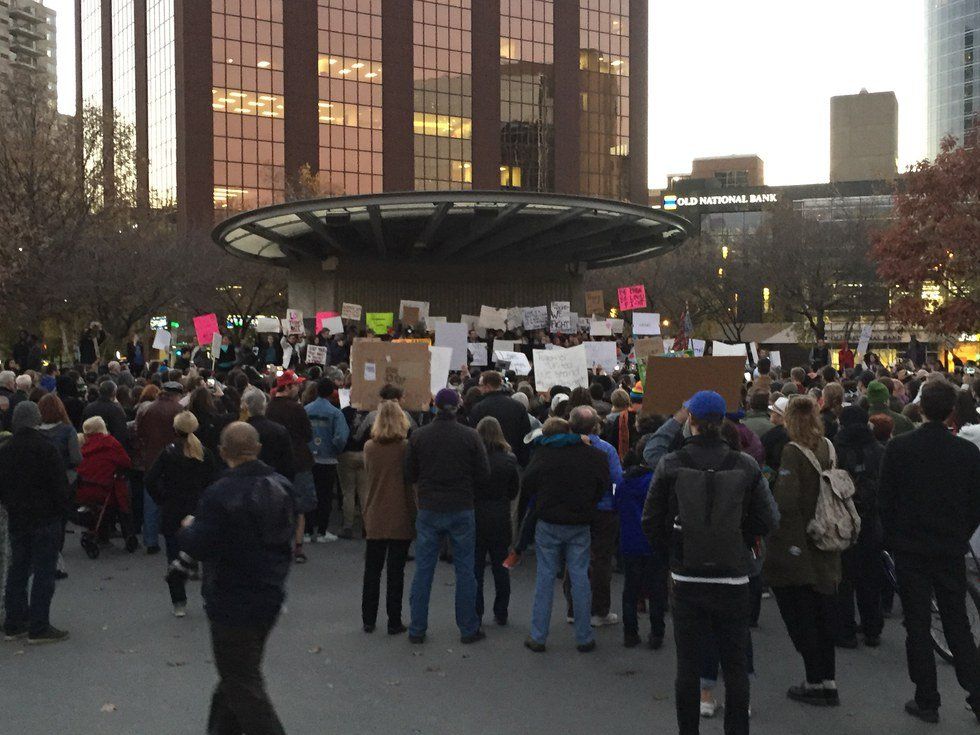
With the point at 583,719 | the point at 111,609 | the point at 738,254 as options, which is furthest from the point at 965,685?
the point at 738,254

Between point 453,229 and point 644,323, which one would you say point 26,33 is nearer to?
point 453,229

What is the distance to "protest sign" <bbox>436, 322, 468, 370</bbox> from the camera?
56.3 feet

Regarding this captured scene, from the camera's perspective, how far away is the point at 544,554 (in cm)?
756

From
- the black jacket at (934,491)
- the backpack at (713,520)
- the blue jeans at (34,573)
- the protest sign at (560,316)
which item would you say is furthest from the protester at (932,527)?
the protest sign at (560,316)

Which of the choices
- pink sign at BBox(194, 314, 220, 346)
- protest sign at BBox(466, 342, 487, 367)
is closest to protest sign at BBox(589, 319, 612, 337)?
protest sign at BBox(466, 342, 487, 367)

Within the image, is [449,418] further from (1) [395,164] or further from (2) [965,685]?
(1) [395,164]

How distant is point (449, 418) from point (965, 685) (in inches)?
161

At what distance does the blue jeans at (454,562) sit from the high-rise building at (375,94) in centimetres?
6067

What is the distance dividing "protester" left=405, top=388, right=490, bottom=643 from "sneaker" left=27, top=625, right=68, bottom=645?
2.85 metres

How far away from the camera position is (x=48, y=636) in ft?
25.5

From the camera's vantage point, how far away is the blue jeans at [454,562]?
302 inches

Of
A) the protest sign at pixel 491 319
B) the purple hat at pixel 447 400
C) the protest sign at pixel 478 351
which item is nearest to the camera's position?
the purple hat at pixel 447 400

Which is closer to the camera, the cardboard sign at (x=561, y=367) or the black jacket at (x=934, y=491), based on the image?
the black jacket at (x=934, y=491)

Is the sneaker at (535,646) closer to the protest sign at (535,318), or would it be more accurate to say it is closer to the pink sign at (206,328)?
the pink sign at (206,328)
